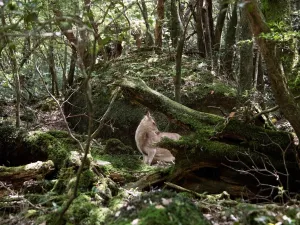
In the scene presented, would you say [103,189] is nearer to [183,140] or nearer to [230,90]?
[183,140]

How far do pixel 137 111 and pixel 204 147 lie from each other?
5183 mm

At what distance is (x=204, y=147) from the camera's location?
538 cm

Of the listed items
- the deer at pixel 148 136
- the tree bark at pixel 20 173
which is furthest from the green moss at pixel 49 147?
the deer at pixel 148 136

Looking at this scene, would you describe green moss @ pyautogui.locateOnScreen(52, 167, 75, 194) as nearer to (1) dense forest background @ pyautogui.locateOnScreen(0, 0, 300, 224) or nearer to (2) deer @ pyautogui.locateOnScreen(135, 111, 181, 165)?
(1) dense forest background @ pyautogui.locateOnScreen(0, 0, 300, 224)

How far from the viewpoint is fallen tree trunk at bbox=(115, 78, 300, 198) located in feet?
17.2

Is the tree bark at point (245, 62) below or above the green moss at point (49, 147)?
above

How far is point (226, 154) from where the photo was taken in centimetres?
531

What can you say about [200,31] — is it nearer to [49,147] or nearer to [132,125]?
[132,125]

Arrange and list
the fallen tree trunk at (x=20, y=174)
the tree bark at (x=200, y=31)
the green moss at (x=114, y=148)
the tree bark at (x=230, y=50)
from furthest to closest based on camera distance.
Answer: the tree bark at (x=200, y=31), the tree bark at (x=230, y=50), the green moss at (x=114, y=148), the fallen tree trunk at (x=20, y=174)

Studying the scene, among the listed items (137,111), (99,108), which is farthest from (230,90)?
(99,108)

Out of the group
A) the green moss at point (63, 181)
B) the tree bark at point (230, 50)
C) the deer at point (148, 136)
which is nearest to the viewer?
the green moss at point (63, 181)

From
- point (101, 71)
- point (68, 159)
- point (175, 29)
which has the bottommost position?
point (68, 159)

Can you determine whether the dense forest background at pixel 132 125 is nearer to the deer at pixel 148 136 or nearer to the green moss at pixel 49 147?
the green moss at pixel 49 147

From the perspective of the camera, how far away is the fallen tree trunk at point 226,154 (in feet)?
17.2
